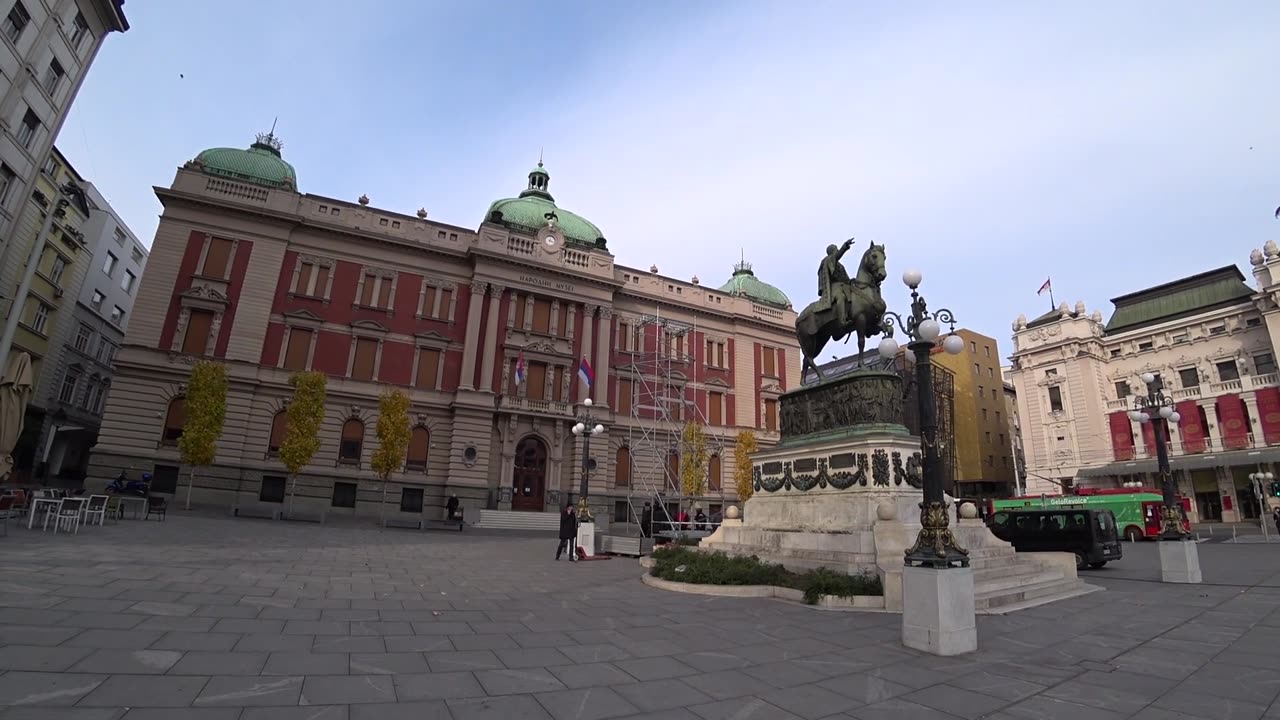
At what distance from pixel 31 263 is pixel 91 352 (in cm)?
3707

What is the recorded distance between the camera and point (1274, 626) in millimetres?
7848

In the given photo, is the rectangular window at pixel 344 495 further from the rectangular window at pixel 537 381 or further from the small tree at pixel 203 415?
the rectangular window at pixel 537 381

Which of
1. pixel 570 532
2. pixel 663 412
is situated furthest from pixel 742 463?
pixel 570 532

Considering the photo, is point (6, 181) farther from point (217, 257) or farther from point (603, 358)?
point (603, 358)

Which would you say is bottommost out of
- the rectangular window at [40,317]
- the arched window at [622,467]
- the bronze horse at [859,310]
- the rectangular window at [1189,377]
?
the arched window at [622,467]

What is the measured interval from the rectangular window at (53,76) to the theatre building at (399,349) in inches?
248

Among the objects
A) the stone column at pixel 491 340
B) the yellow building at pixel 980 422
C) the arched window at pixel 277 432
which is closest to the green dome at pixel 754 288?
the yellow building at pixel 980 422

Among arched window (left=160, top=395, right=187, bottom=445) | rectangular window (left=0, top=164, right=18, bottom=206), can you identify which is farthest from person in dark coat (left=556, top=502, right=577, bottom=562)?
rectangular window (left=0, top=164, right=18, bottom=206)

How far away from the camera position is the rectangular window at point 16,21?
21.8m

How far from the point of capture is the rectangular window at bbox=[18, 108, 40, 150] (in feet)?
80.1

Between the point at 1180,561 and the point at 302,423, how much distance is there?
33818 millimetres

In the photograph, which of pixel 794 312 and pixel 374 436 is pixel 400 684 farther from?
pixel 794 312

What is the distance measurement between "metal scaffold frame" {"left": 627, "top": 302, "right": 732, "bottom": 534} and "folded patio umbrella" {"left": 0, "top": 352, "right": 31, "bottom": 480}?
28.0 meters

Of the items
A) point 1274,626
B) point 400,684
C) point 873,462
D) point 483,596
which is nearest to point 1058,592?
point 1274,626
